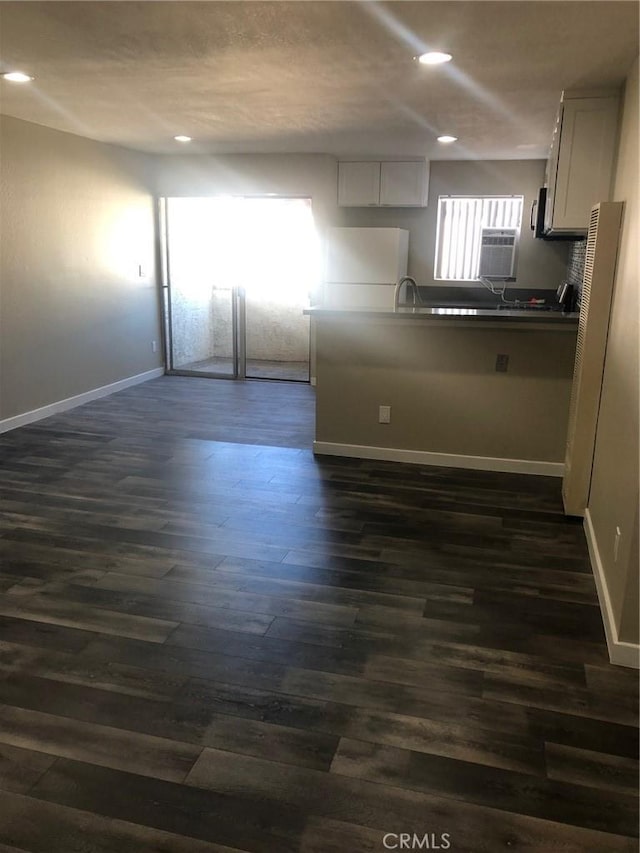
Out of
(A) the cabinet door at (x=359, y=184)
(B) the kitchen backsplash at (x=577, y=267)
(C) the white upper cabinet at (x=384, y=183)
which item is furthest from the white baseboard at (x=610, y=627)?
(A) the cabinet door at (x=359, y=184)

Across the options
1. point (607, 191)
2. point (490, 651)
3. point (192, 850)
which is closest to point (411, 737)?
point (490, 651)

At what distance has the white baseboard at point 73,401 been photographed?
5078 millimetres

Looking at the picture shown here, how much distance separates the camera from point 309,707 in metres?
2.04

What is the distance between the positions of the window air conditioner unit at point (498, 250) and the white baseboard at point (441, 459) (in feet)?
9.56

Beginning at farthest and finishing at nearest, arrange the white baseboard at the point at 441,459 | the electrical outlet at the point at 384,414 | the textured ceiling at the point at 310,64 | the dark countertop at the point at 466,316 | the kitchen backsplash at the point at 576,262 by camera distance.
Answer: the kitchen backsplash at the point at 576,262 → the electrical outlet at the point at 384,414 → the white baseboard at the point at 441,459 → the dark countertop at the point at 466,316 → the textured ceiling at the point at 310,64

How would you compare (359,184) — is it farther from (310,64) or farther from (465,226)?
(310,64)

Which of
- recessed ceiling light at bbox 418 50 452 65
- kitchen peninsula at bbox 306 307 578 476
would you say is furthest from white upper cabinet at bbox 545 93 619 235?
recessed ceiling light at bbox 418 50 452 65

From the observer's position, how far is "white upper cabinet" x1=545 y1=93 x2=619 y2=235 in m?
3.65

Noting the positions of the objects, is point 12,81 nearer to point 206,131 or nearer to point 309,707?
point 206,131

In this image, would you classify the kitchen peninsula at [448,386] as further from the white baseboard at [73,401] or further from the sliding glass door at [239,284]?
the sliding glass door at [239,284]

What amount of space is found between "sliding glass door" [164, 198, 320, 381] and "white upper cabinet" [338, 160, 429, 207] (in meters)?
0.51

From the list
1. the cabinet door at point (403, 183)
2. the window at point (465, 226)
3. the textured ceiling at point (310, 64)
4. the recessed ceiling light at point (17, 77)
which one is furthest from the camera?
the window at point (465, 226)

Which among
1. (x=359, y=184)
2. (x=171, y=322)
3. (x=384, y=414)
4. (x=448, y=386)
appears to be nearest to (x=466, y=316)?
(x=448, y=386)

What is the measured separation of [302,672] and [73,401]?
4313 mm
